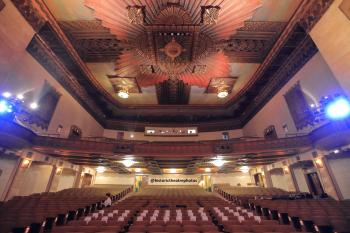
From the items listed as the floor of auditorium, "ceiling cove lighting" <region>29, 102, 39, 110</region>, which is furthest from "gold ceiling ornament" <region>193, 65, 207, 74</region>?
"ceiling cove lighting" <region>29, 102, 39, 110</region>

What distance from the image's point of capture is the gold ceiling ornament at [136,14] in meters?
5.58

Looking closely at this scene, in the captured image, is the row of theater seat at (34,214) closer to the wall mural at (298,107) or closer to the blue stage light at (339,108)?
the blue stage light at (339,108)

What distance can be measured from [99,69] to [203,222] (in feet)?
30.7

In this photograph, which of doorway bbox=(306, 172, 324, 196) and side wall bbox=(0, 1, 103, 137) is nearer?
side wall bbox=(0, 1, 103, 137)

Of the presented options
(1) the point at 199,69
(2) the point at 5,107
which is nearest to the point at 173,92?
(1) the point at 199,69

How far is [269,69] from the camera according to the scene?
32.4 feet

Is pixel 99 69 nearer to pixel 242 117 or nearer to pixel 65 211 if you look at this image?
pixel 65 211

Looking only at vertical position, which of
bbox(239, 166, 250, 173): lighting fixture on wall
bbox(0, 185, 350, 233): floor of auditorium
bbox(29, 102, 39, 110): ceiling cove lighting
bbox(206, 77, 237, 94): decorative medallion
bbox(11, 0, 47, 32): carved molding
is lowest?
bbox(0, 185, 350, 233): floor of auditorium

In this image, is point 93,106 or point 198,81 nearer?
point 198,81

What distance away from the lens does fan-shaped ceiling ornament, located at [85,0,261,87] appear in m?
5.56

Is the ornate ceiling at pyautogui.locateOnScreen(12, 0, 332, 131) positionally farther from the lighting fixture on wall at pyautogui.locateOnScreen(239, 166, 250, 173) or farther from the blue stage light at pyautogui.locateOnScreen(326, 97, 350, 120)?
the lighting fixture on wall at pyautogui.locateOnScreen(239, 166, 250, 173)

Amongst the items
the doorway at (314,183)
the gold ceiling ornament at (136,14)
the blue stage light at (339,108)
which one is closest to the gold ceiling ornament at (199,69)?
the gold ceiling ornament at (136,14)

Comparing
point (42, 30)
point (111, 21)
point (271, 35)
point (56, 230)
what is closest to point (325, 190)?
point (271, 35)

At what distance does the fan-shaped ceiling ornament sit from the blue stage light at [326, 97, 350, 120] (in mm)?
4198
